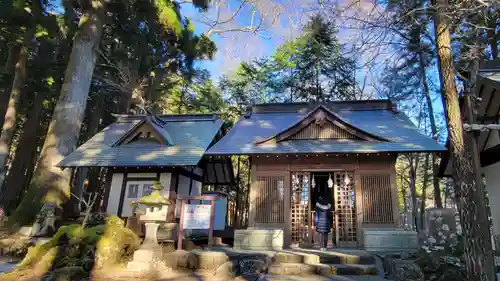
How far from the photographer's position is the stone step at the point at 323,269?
7.03 meters

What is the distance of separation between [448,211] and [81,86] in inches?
578

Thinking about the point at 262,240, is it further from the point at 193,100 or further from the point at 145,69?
the point at 193,100

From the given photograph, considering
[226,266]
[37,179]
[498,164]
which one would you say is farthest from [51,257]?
[498,164]

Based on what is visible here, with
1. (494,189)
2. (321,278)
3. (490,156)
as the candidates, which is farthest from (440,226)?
(321,278)

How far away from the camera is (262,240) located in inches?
384

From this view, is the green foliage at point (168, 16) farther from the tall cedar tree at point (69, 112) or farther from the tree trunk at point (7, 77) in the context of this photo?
the tree trunk at point (7, 77)

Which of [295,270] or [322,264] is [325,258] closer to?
[322,264]

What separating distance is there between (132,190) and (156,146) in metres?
2.02

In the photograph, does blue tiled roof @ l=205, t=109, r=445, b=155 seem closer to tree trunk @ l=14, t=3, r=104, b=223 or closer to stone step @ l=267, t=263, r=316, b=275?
stone step @ l=267, t=263, r=316, b=275

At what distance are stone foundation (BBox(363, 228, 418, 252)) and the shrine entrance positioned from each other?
0.65 m

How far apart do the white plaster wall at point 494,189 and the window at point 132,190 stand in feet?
41.0

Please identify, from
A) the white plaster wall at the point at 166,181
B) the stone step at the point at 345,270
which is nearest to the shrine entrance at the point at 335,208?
the stone step at the point at 345,270

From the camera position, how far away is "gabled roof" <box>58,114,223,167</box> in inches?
453

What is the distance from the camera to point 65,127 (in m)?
12.3
